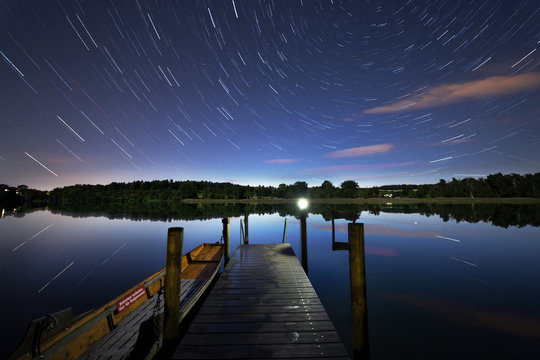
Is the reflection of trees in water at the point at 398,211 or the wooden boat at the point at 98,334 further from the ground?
the wooden boat at the point at 98,334

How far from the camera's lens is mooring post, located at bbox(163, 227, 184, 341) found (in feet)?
16.3

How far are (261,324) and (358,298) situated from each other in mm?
2286

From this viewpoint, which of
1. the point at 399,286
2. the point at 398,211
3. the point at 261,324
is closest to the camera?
the point at 261,324

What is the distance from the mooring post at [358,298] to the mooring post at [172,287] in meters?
3.79

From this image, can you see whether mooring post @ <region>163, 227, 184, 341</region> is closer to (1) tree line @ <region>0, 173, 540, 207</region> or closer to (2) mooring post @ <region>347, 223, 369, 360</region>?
(2) mooring post @ <region>347, 223, 369, 360</region>

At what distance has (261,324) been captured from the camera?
5336 mm

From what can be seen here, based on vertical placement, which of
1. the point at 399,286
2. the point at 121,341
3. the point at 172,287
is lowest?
the point at 399,286

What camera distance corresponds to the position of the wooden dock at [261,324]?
4.35 metres

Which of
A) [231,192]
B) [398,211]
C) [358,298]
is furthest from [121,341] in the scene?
[231,192]

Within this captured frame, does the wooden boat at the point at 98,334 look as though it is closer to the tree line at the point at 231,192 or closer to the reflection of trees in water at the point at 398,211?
the reflection of trees in water at the point at 398,211

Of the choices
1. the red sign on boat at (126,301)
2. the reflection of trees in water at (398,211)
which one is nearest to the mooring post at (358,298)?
the red sign on boat at (126,301)

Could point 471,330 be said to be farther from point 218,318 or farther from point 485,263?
point 485,263

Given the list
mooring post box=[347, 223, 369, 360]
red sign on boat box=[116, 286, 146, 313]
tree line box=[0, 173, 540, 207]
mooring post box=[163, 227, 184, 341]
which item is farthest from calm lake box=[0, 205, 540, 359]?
tree line box=[0, 173, 540, 207]

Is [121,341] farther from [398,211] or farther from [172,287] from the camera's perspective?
[398,211]
